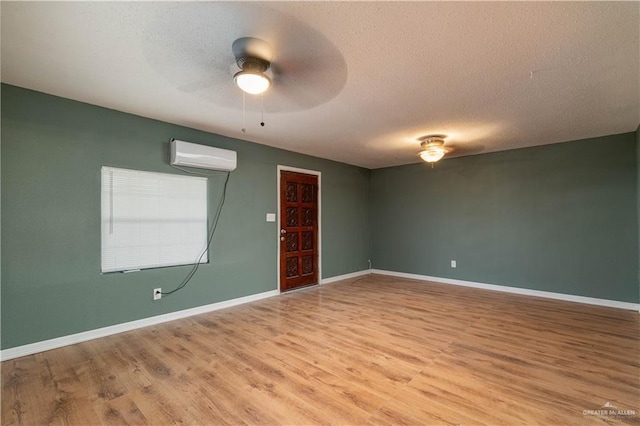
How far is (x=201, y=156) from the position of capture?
3527mm

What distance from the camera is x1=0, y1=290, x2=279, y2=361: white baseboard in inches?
98.8

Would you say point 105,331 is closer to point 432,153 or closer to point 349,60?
point 349,60

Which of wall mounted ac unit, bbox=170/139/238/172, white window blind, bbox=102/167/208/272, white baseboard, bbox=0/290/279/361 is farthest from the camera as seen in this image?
wall mounted ac unit, bbox=170/139/238/172

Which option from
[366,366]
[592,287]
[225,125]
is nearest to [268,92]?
[225,125]

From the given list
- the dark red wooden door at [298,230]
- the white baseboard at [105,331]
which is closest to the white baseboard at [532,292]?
the dark red wooden door at [298,230]

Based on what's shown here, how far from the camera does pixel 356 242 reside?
624 cm

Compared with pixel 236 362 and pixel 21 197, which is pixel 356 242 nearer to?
pixel 236 362

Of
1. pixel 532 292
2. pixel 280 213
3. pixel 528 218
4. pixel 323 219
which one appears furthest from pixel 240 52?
pixel 532 292

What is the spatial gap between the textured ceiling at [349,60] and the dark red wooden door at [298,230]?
1608 mm

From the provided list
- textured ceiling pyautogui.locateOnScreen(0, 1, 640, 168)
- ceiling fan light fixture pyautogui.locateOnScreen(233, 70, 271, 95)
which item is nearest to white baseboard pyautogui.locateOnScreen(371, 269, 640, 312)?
textured ceiling pyautogui.locateOnScreen(0, 1, 640, 168)

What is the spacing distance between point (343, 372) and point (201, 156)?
2906 mm

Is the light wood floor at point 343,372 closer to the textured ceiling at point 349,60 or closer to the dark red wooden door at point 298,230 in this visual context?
the dark red wooden door at point 298,230

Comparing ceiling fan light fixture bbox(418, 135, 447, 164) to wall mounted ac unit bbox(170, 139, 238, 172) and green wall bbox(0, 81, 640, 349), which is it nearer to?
green wall bbox(0, 81, 640, 349)

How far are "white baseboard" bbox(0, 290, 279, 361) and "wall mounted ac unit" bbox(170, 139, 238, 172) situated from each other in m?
1.86
